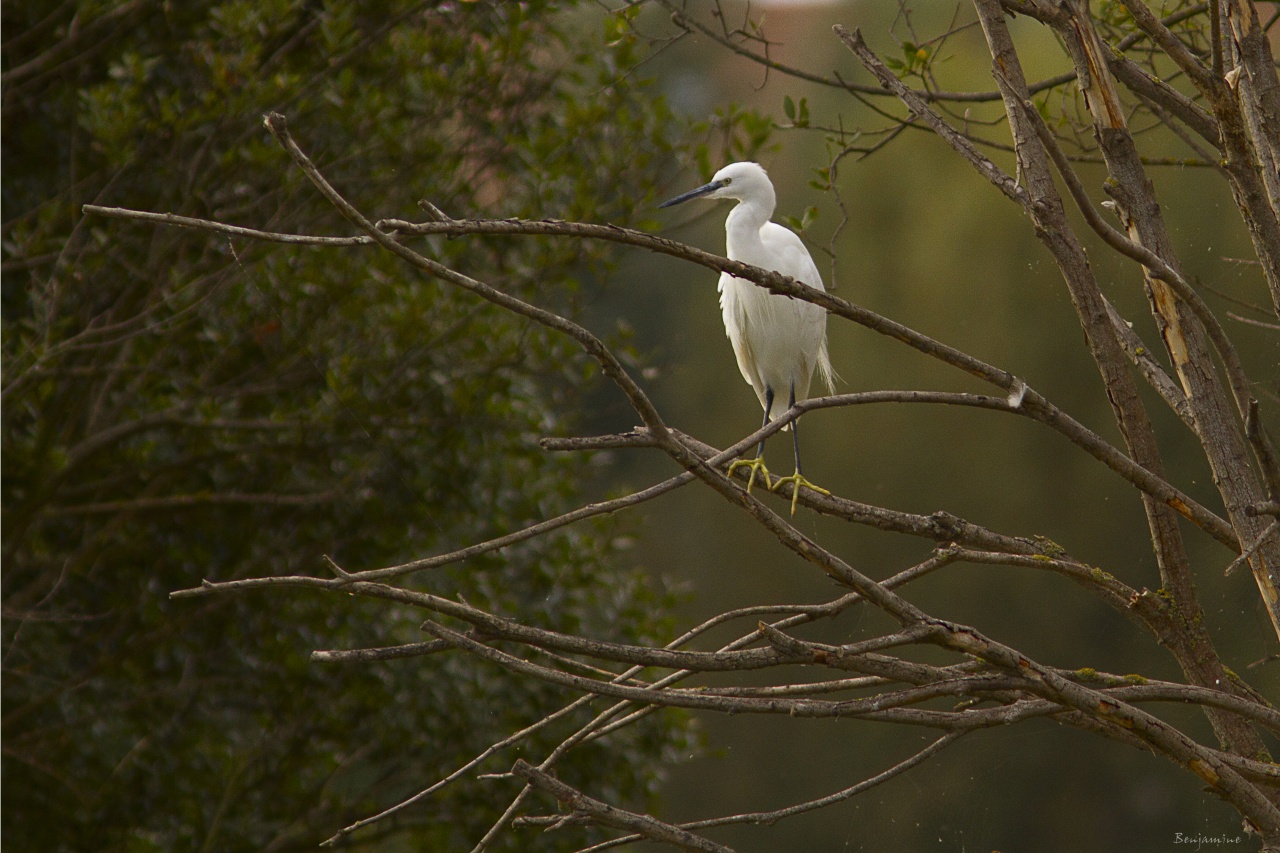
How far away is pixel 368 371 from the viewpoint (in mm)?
2254

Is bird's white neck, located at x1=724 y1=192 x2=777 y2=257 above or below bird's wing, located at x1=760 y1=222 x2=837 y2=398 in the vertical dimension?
above

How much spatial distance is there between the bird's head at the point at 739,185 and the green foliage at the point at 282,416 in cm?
22

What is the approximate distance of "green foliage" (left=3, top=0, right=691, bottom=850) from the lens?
2133 millimetres

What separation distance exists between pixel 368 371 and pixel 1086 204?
175cm


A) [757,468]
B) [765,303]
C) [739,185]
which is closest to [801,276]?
→ [765,303]

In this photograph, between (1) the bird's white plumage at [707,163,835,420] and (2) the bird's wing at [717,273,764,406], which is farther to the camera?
(2) the bird's wing at [717,273,764,406]

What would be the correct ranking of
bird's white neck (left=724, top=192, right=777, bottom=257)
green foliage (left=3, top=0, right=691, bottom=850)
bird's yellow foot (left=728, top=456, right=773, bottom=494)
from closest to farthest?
bird's yellow foot (left=728, top=456, right=773, bottom=494)
bird's white neck (left=724, top=192, right=777, bottom=257)
green foliage (left=3, top=0, right=691, bottom=850)

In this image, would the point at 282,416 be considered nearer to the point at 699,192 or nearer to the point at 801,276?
the point at 699,192

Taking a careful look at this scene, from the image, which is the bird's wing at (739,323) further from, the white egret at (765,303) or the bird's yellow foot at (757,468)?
the bird's yellow foot at (757,468)

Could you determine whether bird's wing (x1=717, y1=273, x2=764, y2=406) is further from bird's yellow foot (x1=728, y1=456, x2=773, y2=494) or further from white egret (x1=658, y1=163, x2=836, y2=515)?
bird's yellow foot (x1=728, y1=456, x2=773, y2=494)

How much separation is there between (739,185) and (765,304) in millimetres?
235

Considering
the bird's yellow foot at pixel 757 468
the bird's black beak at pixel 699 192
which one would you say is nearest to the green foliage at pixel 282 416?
the bird's black beak at pixel 699 192

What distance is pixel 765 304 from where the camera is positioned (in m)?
2.16

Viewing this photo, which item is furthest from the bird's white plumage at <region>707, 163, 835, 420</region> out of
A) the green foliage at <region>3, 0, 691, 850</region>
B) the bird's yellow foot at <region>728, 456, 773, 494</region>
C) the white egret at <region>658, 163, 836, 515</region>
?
the bird's yellow foot at <region>728, 456, 773, 494</region>
